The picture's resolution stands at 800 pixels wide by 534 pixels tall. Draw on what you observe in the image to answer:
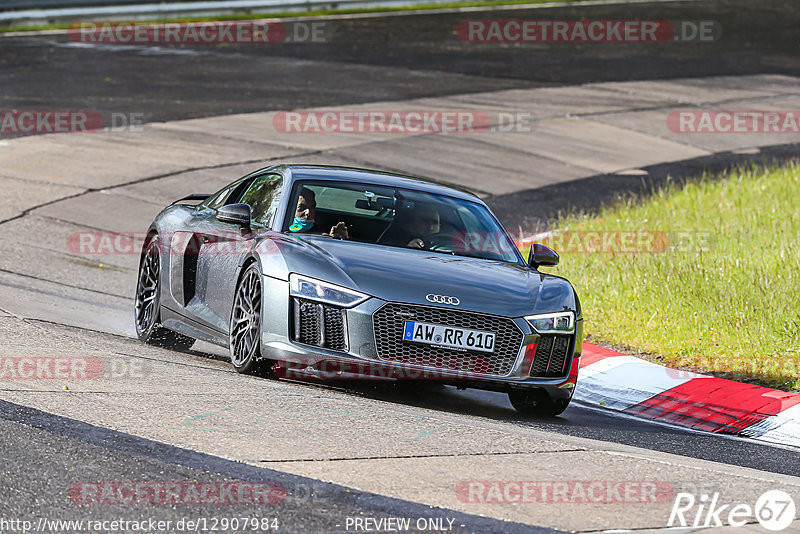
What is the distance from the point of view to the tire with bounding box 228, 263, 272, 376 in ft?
25.1

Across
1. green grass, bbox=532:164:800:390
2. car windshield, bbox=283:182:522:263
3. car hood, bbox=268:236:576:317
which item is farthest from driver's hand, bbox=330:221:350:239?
green grass, bbox=532:164:800:390

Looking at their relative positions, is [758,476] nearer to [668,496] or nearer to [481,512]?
[668,496]

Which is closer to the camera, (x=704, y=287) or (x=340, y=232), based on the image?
(x=340, y=232)

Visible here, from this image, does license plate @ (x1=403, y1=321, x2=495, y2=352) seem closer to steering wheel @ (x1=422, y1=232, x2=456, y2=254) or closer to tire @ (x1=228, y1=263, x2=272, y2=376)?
tire @ (x1=228, y1=263, x2=272, y2=376)

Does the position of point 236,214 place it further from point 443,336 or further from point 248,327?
point 443,336

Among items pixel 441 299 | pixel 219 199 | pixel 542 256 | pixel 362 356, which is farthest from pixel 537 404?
pixel 219 199

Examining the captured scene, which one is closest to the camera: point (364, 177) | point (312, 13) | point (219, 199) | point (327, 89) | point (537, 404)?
point (537, 404)

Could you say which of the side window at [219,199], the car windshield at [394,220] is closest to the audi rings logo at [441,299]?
the car windshield at [394,220]

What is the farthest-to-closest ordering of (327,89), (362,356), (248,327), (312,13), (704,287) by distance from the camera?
(312,13), (327,89), (704,287), (248,327), (362,356)

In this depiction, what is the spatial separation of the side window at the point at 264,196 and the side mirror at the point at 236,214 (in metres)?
0.18

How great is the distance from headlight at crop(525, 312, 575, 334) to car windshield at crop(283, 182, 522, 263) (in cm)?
99

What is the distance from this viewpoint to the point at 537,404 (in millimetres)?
8117

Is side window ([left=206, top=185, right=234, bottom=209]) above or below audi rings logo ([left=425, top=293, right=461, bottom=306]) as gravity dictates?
above

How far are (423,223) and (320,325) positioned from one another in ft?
5.17
